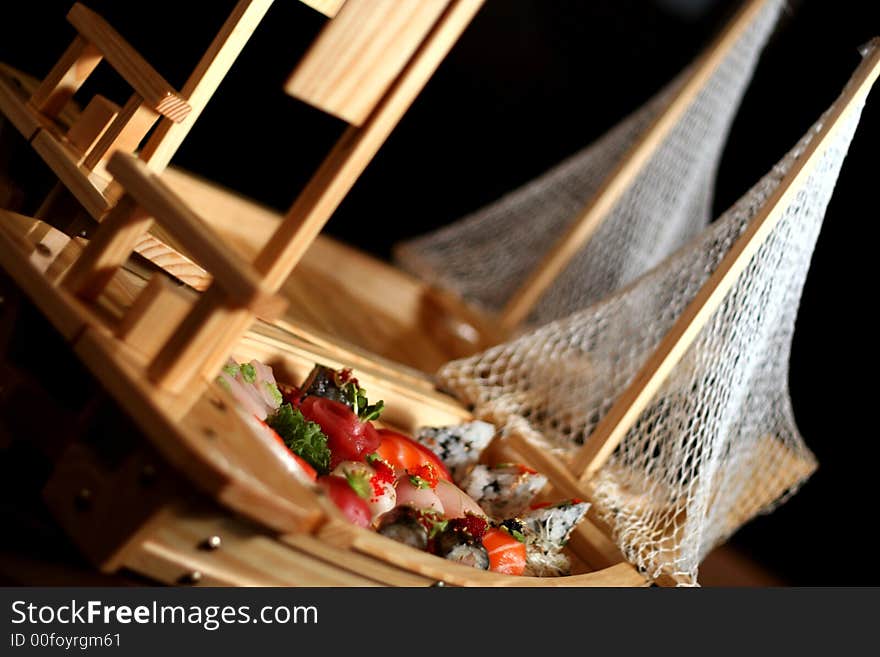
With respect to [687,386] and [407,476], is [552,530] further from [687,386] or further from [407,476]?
[687,386]

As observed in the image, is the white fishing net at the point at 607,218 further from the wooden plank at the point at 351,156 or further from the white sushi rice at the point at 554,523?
the wooden plank at the point at 351,156

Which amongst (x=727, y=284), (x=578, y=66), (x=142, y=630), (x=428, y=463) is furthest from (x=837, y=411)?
(x=142, y=630)

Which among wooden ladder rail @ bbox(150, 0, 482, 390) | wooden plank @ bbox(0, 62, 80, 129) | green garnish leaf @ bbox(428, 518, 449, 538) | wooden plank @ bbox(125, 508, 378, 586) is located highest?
wooden ladder rail @ bbox(150, 0, 482, 390)

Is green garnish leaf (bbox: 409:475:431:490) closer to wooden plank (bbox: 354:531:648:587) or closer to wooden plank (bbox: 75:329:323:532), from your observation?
wooden plank (bbox: 354:531:648:587)

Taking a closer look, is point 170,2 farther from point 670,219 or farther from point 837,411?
point 837,411

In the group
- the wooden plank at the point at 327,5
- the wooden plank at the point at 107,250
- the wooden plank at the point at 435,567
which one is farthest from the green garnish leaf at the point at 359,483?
the wooden plank at the point at 327,5

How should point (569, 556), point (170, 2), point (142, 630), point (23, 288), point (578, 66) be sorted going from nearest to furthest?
1. point (142, 630)
2. point (23, 288)
3. point (569, 556)
4. point (170, 2)
5. point (578, 66)

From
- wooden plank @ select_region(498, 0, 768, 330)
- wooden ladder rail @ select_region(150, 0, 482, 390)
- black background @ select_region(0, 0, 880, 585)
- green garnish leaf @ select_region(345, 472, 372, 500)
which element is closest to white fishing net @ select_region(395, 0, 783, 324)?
wooden plank @ select_region(498, 0, 768, 330)

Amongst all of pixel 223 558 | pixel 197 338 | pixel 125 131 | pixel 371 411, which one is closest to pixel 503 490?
pixel 371 411
